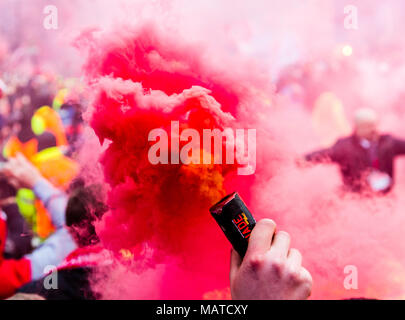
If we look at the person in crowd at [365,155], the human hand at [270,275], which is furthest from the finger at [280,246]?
the person in crowd at [365,155]

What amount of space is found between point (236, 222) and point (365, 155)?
0.49 metres

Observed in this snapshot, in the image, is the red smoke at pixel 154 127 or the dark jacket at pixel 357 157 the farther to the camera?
the dark jacket at pixel 357 157

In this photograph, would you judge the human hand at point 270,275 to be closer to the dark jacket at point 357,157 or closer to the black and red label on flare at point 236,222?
the black and red label on flare at point 236,222

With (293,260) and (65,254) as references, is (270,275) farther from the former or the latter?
(65,254)

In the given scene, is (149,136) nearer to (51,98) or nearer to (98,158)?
(98,158)

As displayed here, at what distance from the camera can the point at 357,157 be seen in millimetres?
846

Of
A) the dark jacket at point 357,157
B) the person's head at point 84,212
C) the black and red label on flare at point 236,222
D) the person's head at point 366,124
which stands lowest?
the black and red label on flare at point 236,222

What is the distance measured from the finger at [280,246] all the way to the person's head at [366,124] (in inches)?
20.9

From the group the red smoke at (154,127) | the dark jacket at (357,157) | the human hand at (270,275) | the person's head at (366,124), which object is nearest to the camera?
the human hand at (270,275)

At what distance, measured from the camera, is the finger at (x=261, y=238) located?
46 centimetres

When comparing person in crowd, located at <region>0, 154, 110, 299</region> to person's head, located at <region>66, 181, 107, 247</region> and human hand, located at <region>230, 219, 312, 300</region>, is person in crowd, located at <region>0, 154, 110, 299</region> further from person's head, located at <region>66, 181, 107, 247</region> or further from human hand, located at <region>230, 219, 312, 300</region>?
human hand, located at <region>230, 219, 312, 300</region>

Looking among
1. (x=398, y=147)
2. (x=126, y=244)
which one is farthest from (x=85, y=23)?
(x=398, y=147)

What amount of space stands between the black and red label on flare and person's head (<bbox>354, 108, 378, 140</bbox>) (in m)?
0.52

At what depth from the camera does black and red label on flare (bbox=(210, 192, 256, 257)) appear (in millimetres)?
505
